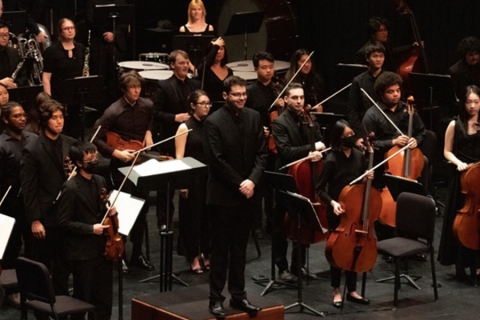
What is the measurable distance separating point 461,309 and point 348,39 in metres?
6.52

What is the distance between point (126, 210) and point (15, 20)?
4.17 m

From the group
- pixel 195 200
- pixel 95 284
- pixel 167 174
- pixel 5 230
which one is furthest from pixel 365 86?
pixel 5 230

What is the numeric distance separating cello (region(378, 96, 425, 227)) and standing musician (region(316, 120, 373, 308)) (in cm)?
65

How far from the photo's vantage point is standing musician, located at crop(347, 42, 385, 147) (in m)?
10.8

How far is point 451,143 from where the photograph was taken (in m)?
9.83

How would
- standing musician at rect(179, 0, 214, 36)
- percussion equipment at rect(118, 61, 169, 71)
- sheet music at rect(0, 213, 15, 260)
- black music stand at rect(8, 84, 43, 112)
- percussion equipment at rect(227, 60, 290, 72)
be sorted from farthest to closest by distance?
percussion equipment at rect(227, 60, 290, 72) → percussion equipment at rect(118, 61, 169, 71) → standing musician at rect(179, 0, 214, 36) → black music stand at rect(8, 84, 43, 112) → sheet music at rect(0, 213, 15, 260)

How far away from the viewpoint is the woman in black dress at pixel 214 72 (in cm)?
1120

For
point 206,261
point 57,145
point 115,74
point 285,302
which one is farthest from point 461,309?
point 115,74

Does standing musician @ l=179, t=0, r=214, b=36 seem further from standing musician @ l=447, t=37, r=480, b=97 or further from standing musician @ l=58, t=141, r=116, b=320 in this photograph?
standing musician @ l=58, t=141, r=116, b=320

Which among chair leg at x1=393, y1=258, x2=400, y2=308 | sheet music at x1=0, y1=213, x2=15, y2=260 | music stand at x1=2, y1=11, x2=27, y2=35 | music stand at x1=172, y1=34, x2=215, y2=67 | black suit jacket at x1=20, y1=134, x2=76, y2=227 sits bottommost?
chair leg at x1=393, y1=258, x2=400, y2=308

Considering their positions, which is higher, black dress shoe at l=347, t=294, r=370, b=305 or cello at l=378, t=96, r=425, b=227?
cello at l=378, t=96, r=425, b=227

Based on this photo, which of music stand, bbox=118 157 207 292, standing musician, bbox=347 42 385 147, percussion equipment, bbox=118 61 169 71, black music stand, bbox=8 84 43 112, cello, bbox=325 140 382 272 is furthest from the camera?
percussion equipment, bbox=118 61 169 71

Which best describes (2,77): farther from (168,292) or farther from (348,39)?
(348,39)

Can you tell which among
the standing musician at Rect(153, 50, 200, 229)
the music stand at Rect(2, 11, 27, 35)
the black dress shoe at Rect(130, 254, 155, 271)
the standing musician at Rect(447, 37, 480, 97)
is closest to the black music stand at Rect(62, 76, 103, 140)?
the standing musician at Rect(153, 50, 200, 229)
